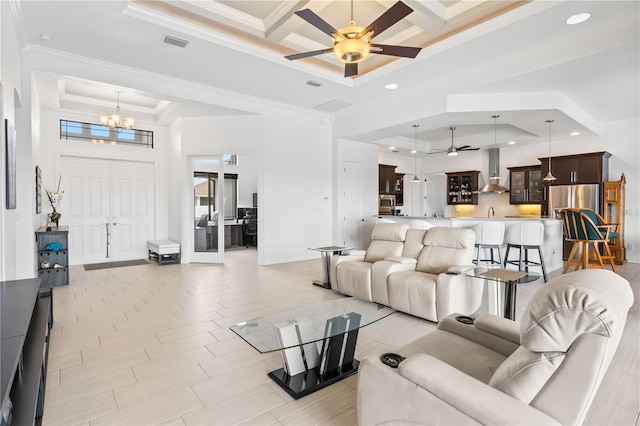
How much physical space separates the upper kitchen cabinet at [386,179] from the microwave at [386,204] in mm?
234

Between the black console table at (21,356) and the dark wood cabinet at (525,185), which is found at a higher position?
the dark wood cabinet at (525,185)

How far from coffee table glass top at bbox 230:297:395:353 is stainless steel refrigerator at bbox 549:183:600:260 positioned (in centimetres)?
720

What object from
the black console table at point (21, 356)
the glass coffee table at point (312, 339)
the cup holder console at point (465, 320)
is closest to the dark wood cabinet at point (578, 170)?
the cup holder console at point (465, 320)

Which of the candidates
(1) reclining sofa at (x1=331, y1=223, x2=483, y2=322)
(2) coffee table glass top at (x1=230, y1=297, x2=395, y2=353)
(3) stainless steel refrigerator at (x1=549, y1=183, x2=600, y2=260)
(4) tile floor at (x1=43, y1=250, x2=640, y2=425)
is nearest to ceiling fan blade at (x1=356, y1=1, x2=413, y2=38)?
(1) reclining sofa at (x1=331, y1=223, x2=483, y2=322)

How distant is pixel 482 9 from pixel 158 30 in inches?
150

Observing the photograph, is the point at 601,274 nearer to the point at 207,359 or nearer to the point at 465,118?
the point at 207,359

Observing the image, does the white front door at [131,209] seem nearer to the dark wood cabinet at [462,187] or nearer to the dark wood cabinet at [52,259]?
the dark wood cabinet at [52,259]

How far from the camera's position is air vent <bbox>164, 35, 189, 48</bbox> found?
4.23 meters

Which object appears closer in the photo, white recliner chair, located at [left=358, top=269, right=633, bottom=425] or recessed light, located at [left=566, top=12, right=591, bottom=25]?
white recliner chair, located at [left=358, top=269, right=633, bottom=425]

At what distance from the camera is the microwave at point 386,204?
10434 millimetres

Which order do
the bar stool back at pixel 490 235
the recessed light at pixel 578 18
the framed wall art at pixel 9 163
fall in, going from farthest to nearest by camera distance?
the bar stool back at pixel 490 235, the recessed light at pixel 578 18, the framed wall art at pixel 9 163

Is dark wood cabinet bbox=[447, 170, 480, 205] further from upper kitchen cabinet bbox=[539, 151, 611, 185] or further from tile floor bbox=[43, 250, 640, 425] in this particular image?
tile floor bbox=[43, 250, 640, 425]

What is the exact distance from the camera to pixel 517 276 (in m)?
2.92

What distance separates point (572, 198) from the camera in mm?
7684
